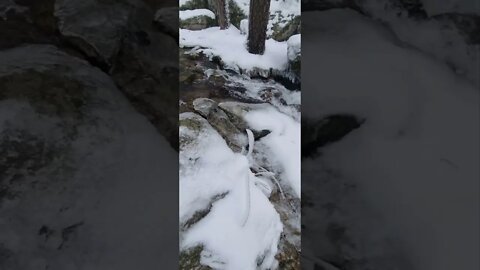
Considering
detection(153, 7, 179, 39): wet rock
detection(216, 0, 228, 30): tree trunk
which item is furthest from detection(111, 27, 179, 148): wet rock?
detection(216, 0, 228, 30): tree trunk

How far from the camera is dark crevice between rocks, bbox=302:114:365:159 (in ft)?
2.08

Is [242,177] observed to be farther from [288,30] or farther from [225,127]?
[288,30]

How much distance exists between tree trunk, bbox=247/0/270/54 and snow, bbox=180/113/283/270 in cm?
21

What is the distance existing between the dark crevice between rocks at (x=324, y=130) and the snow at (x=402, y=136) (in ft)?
0.03

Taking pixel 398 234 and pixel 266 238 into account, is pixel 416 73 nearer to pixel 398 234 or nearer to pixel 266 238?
pixel 398 234

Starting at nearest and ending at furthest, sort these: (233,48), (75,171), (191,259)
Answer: (75,171)
(191,259)
(233,48)

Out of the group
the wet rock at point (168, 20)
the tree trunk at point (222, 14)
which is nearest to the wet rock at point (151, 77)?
the wet rock at point (168, 20)

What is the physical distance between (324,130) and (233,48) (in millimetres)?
326

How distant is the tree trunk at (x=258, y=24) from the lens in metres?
0.82

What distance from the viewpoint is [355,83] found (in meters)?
0.62

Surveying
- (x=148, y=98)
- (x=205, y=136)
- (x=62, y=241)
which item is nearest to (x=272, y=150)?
(x=205, y=136)

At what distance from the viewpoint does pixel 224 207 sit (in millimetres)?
786

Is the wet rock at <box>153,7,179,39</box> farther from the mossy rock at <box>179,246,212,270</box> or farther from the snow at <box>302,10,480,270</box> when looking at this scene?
the mossy rock at <box>179,246,212,270</box>

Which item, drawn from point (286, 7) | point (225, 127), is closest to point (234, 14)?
point (286, 7)
